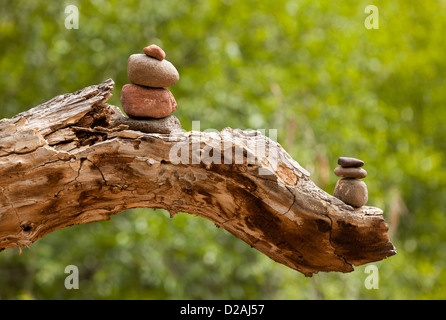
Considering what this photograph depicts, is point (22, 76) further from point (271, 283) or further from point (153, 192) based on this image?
point (153, 192)

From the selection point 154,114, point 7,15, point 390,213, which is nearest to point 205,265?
point 390,213

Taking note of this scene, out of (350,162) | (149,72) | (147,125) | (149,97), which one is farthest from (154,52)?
(350,162)

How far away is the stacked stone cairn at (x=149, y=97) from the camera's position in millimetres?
3479

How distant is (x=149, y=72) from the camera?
3508 mm

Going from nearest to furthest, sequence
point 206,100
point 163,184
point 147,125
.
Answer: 1. point 163,184
2. point 147,125
3. point 206,100

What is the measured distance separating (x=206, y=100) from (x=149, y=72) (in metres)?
4.24

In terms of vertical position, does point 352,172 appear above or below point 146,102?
below

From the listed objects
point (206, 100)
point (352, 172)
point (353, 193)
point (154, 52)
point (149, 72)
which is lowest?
point (353, 193)

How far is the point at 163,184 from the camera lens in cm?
335

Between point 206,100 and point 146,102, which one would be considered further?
point 206,100

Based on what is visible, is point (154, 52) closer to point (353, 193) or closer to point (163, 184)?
point (163, 184)

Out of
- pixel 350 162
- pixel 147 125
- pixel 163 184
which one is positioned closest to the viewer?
pixel 163 184

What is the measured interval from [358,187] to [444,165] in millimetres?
10746

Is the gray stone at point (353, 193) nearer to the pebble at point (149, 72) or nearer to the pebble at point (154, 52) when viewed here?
the pebble at point (149, 72)
